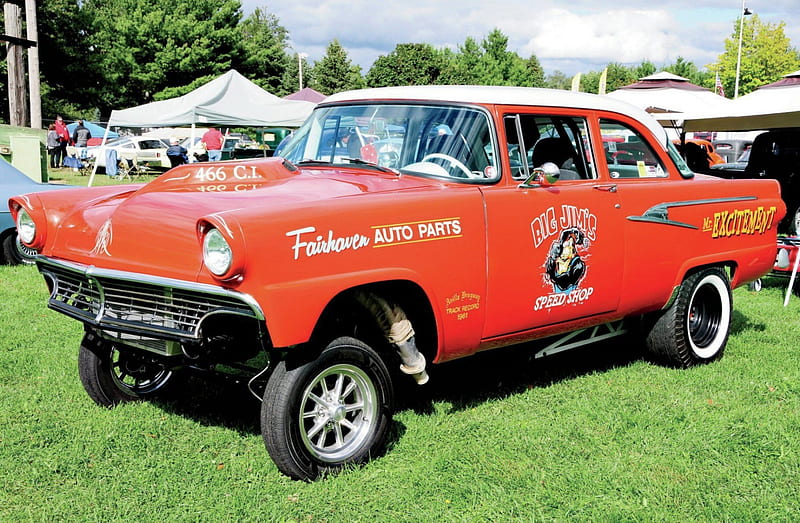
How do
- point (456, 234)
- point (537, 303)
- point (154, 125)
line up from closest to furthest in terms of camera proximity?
point (456, 234) < point (537, 303) < point (154, 125)

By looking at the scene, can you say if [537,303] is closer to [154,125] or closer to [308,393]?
[308,393]

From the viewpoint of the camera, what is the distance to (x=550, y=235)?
4.62 meters

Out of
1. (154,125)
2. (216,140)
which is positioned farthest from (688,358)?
(216,140)

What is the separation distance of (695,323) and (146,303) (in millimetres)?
4152

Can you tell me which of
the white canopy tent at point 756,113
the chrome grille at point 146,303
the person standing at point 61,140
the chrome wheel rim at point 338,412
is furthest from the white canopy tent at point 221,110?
the chrome wheel rim at point 338,412

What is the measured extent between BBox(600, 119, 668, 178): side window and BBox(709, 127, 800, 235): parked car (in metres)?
7.61

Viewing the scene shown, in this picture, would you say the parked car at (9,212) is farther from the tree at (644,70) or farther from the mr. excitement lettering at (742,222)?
the tree at (644,70)

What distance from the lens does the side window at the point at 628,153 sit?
5.39 m

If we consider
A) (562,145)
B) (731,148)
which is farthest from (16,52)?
(731,148)

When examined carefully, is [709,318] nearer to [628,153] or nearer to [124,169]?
[628,153]

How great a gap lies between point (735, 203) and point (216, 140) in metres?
19.5

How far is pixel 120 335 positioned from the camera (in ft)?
12.5

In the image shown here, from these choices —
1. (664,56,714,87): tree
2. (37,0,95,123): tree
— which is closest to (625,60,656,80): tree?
(664,56,714,87): tree

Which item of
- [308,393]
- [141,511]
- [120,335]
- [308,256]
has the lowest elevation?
[141,511]
